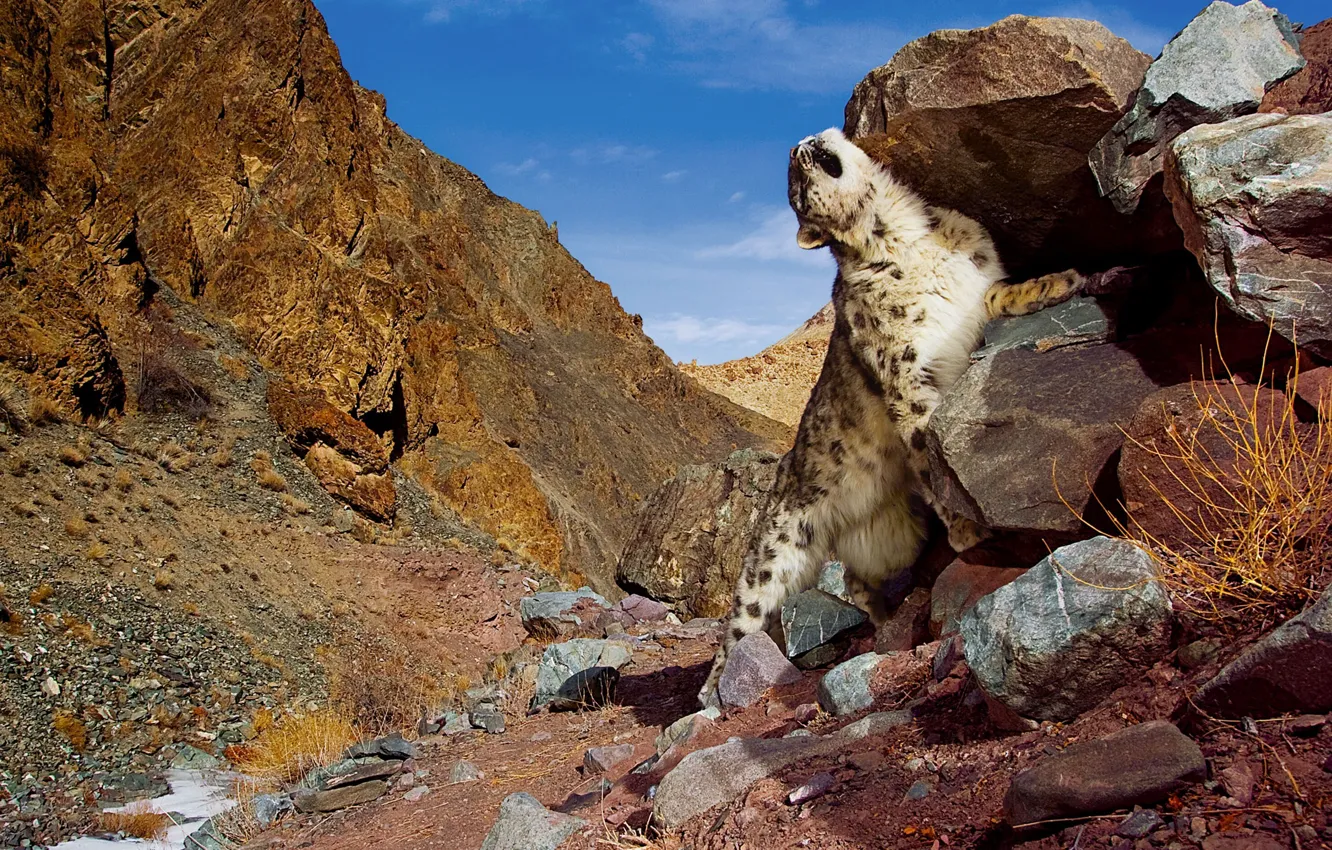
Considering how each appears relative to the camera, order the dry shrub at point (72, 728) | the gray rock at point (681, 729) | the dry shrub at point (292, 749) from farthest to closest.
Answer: the dry shrub at point (72, 728)
the dry shrub at point (292, 749)
the gray rock at point (681, 729)

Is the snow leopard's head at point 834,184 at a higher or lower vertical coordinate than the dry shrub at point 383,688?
higher

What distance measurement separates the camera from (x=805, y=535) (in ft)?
19.4

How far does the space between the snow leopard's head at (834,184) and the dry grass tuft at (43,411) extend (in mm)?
13351

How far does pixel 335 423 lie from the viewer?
766 inches

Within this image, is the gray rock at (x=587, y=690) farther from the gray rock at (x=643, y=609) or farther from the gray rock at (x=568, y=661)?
Answer: the gray rock at (x=643, y=609)

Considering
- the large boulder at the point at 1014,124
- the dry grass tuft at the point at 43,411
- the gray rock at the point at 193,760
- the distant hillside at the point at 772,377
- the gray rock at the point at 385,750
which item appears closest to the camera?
the large boulder at the point at 1014,124

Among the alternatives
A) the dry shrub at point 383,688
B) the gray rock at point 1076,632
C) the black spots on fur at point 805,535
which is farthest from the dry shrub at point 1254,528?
the dry shrub at point 383,688

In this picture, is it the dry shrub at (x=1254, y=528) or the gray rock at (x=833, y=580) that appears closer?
the dry shrub at (x=1254, y=528)

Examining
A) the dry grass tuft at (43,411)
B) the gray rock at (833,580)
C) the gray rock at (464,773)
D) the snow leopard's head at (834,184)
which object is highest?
the dry grass tuft at (43,411)

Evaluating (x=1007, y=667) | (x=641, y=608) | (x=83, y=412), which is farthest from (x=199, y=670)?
(x=1007, y=667)

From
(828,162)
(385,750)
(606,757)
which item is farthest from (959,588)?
(385,750)

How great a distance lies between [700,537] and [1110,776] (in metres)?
11.9

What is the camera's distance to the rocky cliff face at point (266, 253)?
55.6ft

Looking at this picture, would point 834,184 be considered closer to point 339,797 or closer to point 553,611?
point 339,797
